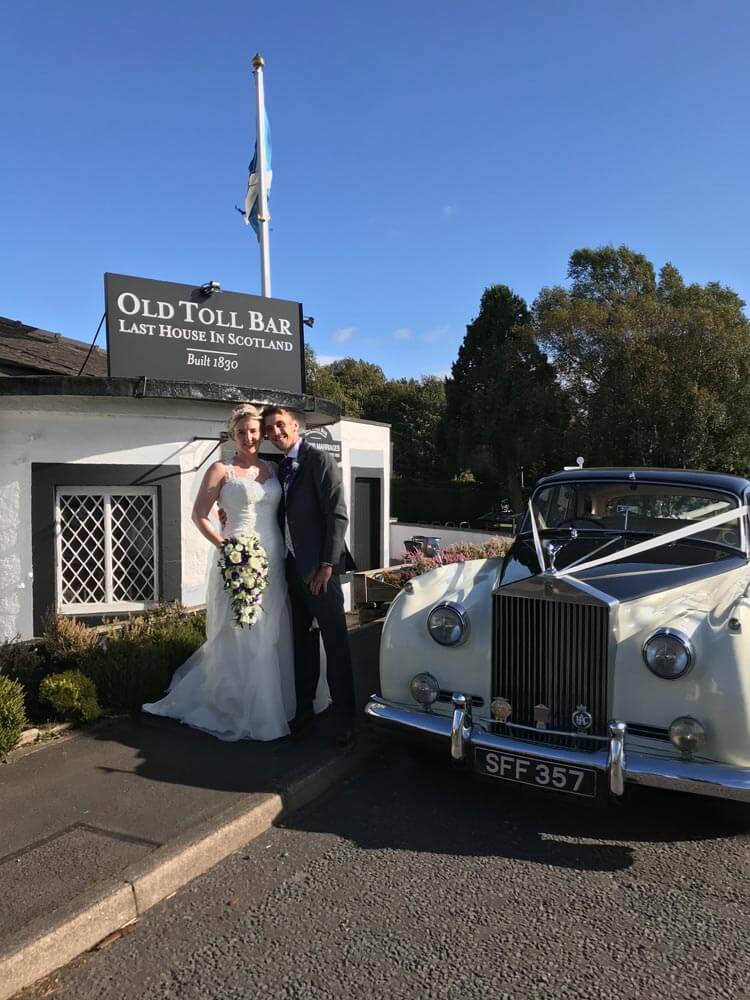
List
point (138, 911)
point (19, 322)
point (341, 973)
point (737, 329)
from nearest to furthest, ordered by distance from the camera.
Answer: point (341, 973) < point (138, 911) < point (19, 322) < point (737, 329)

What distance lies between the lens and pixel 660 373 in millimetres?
23328

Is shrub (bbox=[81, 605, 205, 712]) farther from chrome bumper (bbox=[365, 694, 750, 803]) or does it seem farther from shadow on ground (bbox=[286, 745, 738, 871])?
chrome bumper (bbox=[365, 694, 750, 803])

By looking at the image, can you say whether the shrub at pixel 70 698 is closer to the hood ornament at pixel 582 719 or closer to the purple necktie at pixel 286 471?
the purple necktie at pixel 286 471

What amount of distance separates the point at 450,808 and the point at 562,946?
126 centimetres

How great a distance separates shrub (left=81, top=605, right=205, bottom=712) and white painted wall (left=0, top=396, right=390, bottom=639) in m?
1.25

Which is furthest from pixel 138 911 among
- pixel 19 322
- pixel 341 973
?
pixel 19 322

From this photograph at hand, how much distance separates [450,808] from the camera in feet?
13.0

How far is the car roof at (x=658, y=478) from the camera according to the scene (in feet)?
15.8

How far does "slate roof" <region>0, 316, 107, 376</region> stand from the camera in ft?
28.5

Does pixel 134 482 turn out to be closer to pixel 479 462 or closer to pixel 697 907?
pixel 697 907

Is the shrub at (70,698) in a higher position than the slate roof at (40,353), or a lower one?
lower

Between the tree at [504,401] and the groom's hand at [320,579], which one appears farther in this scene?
the tree at [504,401]

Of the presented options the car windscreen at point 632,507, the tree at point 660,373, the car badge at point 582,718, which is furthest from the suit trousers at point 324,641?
the tree at point 660,373

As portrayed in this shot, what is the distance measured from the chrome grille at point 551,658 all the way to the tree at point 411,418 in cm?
3645
